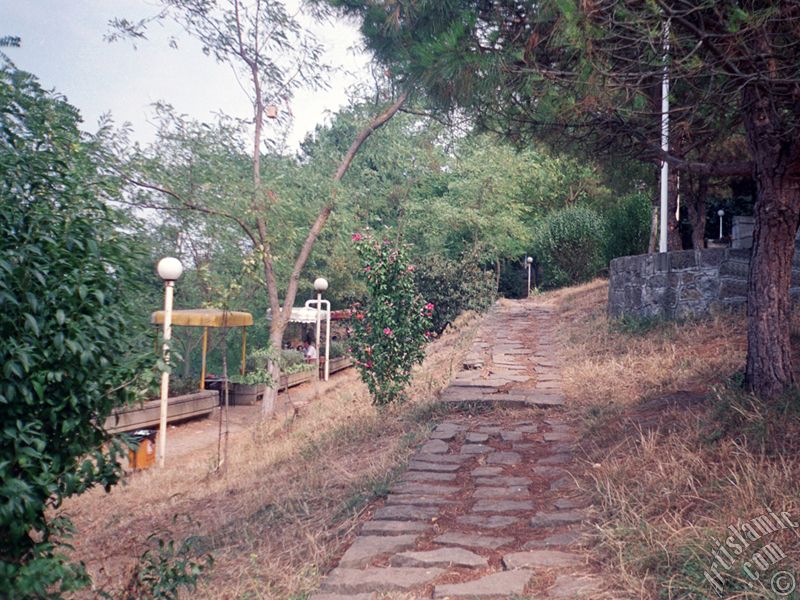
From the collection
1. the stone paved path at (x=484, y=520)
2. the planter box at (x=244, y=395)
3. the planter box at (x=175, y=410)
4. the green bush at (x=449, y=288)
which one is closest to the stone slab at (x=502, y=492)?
the stone paved path at (x=484, y=520)

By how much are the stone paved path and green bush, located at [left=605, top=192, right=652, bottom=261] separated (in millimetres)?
8891

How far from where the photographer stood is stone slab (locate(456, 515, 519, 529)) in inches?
143

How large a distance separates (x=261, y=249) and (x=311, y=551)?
8193 mm

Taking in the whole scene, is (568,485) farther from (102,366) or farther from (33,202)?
(33,202)

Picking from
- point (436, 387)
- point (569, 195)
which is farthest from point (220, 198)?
point (569, 195)

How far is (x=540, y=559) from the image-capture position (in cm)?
311

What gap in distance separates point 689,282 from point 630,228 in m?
6.19

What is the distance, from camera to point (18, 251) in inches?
→ 104

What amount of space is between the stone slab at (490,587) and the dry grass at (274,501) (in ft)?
2.10

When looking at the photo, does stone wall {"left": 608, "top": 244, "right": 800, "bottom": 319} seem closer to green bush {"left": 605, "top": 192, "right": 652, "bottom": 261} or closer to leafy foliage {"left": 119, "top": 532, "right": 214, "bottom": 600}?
green bush {"left": 605, "top": 192, "right": 652, "bottom": 261}

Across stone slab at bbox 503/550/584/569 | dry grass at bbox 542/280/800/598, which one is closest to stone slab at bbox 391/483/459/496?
dry grass at bbox 542/280/800/598

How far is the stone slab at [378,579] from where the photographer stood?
2.91m

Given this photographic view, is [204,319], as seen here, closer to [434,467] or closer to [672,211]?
[672,211]

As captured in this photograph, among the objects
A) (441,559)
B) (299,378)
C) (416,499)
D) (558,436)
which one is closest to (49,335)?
(441,559)
